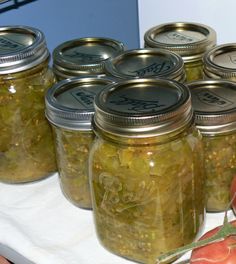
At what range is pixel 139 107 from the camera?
28.3 inches

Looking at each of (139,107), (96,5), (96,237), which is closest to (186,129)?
(139,107)

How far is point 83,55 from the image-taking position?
0.97 m

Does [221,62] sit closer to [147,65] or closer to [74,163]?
[147,65]

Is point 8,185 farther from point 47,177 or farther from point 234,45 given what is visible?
point 234,45

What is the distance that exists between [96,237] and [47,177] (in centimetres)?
18

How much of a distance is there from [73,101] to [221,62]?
24 cm

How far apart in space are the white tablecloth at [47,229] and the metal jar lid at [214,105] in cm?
13

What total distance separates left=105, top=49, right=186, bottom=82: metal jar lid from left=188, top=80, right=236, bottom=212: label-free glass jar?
0.03 m

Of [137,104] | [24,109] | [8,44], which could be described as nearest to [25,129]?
[24,109]

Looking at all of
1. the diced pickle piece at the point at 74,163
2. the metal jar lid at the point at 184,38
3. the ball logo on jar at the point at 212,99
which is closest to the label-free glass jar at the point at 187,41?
the metal jar lid at the point at 184,38

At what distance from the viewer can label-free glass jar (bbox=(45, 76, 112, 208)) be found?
81 centimetres

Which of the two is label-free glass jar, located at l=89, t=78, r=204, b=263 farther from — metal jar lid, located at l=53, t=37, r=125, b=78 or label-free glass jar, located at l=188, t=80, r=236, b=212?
metal jar lid, located at l=53, t=37, r=125, b=78

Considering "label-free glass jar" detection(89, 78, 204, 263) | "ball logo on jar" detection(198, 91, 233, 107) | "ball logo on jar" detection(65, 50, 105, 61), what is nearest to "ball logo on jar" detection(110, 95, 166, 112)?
"label-free glass jar" detection(89, 78, 204, 263)

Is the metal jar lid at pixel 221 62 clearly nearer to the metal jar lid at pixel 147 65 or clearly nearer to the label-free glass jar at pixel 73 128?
the metal jar lid at pixel 147 65
